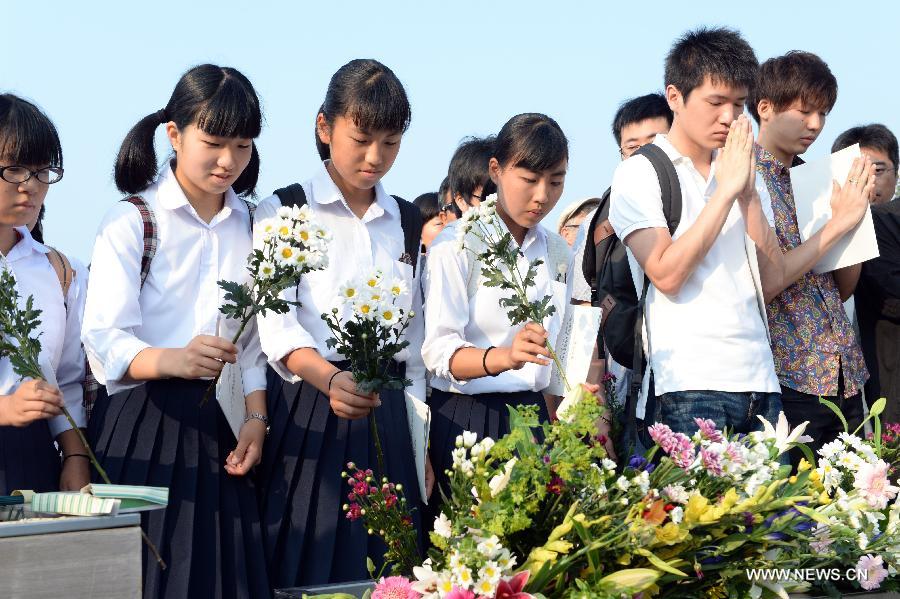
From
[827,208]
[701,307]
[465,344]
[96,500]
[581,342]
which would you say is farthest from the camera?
[827,208]

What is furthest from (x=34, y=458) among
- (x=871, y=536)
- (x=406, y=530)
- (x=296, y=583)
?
(x=871, y=536)

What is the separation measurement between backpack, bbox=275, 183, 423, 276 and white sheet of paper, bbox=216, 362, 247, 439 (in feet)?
2.02

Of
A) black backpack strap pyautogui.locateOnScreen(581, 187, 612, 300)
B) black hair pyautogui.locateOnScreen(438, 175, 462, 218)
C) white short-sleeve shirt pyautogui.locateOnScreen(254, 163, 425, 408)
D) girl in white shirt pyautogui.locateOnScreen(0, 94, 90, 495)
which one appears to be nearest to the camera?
girl in white shirt pyautogui.locateOnScreen(0, 94, 90, 495)

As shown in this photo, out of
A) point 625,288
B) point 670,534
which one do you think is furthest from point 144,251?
point 670,534

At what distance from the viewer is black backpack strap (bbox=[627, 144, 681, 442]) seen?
12.2 feet

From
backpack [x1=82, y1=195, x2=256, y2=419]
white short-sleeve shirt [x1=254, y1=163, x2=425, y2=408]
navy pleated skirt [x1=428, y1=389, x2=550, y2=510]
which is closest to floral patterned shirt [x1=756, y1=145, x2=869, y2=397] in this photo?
navy pleated skirt [x1=428, y1=389, x2=550, y2=510]

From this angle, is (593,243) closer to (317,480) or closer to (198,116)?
(317,480)

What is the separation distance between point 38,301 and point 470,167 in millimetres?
2341

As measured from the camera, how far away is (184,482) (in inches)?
136

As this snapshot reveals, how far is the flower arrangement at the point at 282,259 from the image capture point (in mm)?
3061

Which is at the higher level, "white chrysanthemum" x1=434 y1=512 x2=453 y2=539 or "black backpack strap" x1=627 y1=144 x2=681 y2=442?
"black backpack strap" x1=627 y1=144 x2=681 y2=442

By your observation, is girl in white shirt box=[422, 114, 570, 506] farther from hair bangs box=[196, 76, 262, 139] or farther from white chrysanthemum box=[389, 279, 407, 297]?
hair bangs box=[196, 76, 262, 139]

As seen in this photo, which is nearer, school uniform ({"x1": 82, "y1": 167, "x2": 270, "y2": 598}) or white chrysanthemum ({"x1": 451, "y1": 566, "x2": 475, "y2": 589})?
white chrysanthemum ({"x1": 451, "y1": 566, "x2": 475, "y2": 589})

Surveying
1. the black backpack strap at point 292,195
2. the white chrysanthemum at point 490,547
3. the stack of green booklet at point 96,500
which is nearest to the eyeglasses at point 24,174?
the black backpack strap at point 292,195
